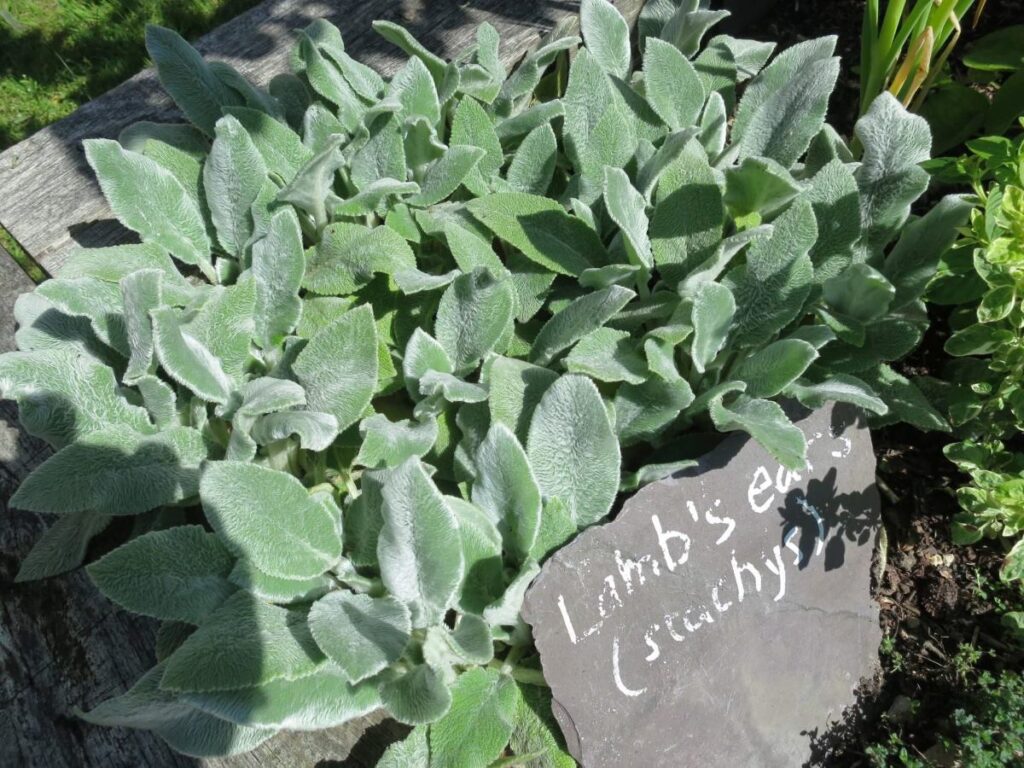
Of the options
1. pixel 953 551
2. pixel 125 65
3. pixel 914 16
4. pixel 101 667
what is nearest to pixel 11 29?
pixel 125 65

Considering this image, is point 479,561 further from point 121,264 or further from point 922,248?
point 922,248

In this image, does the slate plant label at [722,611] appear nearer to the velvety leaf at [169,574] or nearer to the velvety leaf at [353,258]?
the velvety leaf at [169,574]

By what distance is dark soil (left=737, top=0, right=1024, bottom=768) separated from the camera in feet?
5.54

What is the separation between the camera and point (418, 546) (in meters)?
1.38

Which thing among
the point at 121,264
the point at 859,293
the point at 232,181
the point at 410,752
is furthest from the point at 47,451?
the point at 859,293

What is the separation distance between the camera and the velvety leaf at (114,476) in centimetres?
147

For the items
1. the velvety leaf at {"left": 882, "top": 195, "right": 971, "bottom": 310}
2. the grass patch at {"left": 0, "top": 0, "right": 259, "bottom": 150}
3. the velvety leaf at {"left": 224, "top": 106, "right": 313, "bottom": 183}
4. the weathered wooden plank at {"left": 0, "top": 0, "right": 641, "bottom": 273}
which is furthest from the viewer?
the grass patch at {"left": 0, "top": 0, "right": 259, "bottom": 150}

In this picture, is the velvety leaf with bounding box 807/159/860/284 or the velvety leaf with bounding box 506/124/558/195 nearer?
the velvety leaf with bounding box 807/159/860/284

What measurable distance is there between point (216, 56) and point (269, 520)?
5.07 ft

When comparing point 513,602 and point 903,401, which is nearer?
point 513,602

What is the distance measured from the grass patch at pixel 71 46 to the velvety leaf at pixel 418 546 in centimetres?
281

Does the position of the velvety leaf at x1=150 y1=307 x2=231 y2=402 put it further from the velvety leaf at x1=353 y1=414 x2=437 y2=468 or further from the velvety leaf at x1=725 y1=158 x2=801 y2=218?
the velvety leaf at x1=725 y1=158 x2=801 y2=218

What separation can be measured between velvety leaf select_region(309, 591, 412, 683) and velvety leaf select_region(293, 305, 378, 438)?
340 mm

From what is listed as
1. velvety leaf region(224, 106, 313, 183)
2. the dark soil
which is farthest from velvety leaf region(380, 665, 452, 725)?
velvety leaf region(224, 106, 313, 183)
